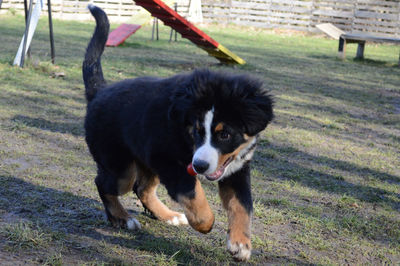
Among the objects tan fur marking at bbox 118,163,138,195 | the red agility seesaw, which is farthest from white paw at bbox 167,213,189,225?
the red agility seesaw

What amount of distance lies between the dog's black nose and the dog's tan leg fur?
0.39 m

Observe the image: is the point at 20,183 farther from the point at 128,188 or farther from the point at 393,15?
the point at 393,15

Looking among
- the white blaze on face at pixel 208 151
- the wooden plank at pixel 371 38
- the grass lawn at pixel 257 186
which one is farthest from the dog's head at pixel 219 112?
the wooden plank at pixel 371 38

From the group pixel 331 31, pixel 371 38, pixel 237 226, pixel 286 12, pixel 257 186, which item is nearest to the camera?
pixel 237 226

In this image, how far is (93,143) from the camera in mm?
3336

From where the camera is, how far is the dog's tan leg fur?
9.13 feet

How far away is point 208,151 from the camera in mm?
2682

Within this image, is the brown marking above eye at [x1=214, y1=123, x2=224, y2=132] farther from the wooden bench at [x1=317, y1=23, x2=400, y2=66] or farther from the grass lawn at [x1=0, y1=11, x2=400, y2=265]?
the wooden bench at [x1=317, y1=23, x2=400, y2=66]

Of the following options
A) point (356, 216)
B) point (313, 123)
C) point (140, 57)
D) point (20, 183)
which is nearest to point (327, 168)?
point (356, 216)

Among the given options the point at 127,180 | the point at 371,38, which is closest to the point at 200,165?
the point at 127,180

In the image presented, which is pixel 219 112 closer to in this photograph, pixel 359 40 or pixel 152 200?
pixel 152 200

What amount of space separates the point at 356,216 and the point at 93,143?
203 cm

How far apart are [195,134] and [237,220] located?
56cm

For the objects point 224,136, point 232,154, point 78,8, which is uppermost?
point 224,136
